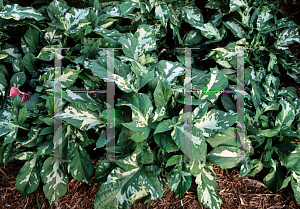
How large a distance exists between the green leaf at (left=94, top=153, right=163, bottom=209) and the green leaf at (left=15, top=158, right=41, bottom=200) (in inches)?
20.9

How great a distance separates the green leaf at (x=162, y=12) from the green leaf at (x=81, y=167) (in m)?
1.13

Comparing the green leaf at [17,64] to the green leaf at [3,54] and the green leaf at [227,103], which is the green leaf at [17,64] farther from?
the green leaf at [227,103]

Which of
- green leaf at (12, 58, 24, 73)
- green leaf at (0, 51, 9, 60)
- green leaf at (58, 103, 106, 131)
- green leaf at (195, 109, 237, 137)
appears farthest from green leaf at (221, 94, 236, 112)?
green leaf at (0, 51, 9, 60)

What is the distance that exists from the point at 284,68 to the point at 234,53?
0.53 meters

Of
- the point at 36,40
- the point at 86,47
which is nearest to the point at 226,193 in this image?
the point at 86,47

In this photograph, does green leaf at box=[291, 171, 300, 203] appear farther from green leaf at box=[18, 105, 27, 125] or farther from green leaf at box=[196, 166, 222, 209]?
green leaf at box=[18, 105, 27, 125]

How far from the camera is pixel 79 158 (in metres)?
1.50

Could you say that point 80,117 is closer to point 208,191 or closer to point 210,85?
point 210,85

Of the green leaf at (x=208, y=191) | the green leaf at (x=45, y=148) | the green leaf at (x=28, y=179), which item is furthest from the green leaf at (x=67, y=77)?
the green leaf at (x=208, y=191)

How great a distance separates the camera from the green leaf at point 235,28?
1871 mm

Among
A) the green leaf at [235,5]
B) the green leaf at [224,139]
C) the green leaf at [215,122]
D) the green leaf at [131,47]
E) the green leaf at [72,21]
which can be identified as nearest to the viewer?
the green leaf at [215,122]

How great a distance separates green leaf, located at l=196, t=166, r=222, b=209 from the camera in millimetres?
1515

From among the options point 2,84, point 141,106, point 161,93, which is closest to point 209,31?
point 161,93

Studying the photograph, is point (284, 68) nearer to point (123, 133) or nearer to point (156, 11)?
point (156, 11)
